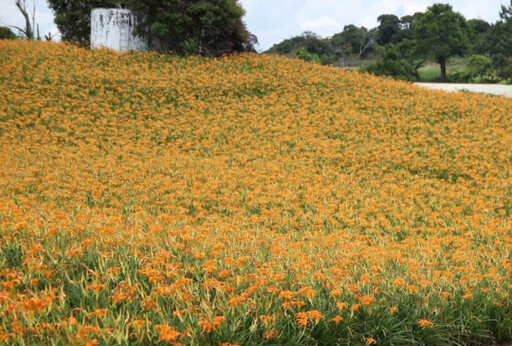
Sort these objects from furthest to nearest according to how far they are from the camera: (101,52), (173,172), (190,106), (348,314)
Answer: (101,52)
(190,106)
(173,172)
(348,314)

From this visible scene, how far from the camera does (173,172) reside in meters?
8.70

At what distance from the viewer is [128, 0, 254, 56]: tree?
17.2m

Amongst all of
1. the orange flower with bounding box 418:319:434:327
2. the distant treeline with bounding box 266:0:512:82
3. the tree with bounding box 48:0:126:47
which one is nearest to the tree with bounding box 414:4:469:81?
the distant treeline with bounding box 266:0:512:82

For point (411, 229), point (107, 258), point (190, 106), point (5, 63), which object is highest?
point (5, 63)

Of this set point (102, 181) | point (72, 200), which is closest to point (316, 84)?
point (102, 181)

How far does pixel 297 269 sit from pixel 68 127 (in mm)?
9931

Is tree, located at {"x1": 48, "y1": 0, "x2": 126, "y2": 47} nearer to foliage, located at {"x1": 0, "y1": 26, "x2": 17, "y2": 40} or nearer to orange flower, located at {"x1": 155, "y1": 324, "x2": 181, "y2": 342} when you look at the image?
foliage, located at {"x1": 0, "y1": 26, "x2": 17, "y2": 40}

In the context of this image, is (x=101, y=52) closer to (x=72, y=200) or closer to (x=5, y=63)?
(x=5, y=63)

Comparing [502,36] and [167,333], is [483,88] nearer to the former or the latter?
[502,36]

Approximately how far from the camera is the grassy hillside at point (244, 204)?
302cm

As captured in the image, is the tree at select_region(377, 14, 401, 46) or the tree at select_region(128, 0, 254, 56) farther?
the tree at select_region(377, 14, 401, 46)

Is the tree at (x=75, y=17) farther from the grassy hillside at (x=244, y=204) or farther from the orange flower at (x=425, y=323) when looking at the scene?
the orange flower at (x=425, y=323)

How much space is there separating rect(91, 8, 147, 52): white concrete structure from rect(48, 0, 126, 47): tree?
3666 millimetres

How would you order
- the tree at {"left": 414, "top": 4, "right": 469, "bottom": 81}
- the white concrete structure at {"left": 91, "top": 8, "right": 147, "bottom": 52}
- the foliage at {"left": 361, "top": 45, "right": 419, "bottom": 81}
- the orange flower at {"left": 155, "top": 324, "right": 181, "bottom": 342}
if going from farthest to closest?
the tree at {"left": 414, "top": 4, "right": 469, "bottom": 81} < the foliage at {"left": 361, "top": 45, "right": 419, "bottom": 81} < the white concrete structure at {"left": 91, "top": 8, "right": 147, "bottom": 52} < the orange flower at {"left": 155, "top": 324, "right": 181, "bottom": 342}
